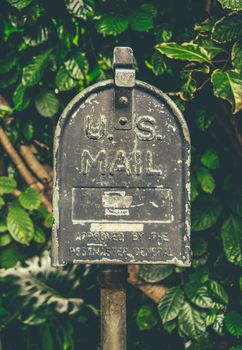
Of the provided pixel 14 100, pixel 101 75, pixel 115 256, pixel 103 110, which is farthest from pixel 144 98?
pixel 14 100

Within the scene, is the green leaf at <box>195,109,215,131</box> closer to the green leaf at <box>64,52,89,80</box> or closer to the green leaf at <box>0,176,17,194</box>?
the green leaf at <box>64,52,89,80</box>

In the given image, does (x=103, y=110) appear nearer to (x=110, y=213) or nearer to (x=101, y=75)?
(x=110, y=213)

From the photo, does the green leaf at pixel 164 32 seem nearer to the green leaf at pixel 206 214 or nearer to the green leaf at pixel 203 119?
the green leaf at pixel 203 119

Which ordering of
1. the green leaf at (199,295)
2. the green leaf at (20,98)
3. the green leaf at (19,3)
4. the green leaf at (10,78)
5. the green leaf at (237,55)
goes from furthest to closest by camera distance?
the green leaf at (10,78)
the green leaf at (20,98)
the green leaf at (199,295)
the green leaf at (19,3)
the green leaf at (237,55)

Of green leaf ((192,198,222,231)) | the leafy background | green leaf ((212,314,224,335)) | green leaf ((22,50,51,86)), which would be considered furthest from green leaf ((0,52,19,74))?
green leaf ((212,314,224,335))

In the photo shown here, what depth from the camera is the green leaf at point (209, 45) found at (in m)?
2.48

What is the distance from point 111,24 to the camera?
250 cm

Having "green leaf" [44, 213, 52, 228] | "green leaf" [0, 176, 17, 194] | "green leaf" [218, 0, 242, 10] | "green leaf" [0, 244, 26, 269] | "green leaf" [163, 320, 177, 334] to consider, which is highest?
"green leaf" [218, 0, 242, 10]

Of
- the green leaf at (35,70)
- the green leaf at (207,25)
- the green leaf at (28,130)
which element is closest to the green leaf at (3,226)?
the green leaf at (28,130)

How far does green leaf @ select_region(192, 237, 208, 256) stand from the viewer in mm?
2736

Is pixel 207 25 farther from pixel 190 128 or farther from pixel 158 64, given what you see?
pixel 190 128

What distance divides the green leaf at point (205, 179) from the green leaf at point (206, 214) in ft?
0.34

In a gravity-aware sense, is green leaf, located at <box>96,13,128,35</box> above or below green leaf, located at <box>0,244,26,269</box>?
above

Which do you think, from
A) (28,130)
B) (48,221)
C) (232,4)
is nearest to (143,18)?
(232,4)
